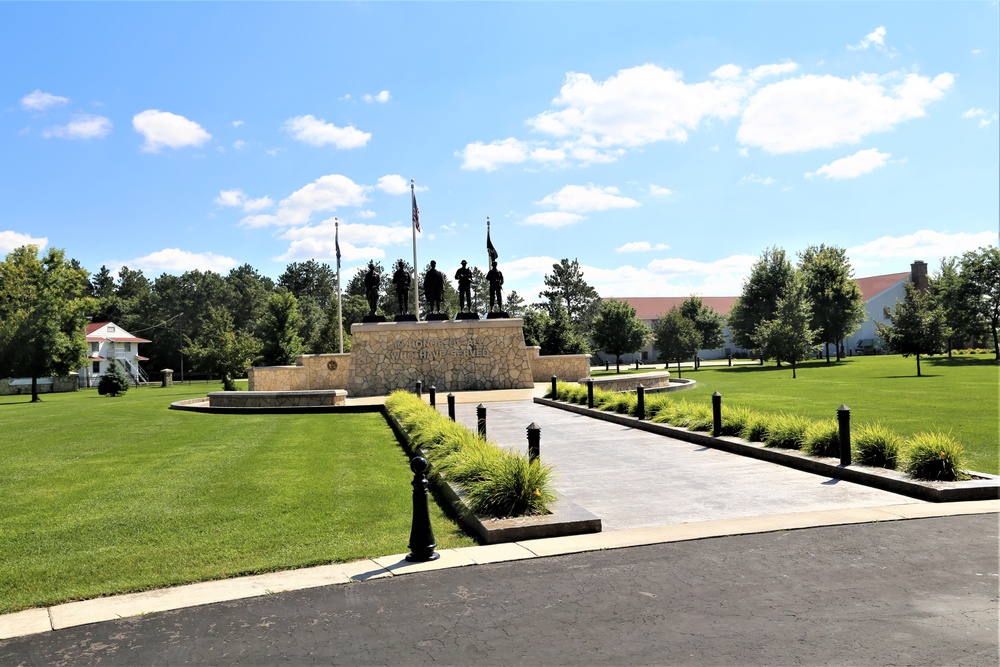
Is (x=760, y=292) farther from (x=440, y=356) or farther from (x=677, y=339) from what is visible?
(x=440, y=356)

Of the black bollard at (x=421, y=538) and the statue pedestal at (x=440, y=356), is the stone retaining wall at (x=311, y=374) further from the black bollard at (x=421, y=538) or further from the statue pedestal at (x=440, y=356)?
the black bollard at (x=421, y=538)

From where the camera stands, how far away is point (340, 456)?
12.3 m

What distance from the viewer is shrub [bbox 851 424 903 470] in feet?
30.6

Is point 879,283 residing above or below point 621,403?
above

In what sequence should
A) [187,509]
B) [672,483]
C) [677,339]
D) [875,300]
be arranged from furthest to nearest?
1. [875,300]
2. [677,339]
3. [672,483]
4. [187,509]

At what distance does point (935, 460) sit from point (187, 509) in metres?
9.20

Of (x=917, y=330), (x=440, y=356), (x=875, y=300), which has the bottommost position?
(x=440, y=356)

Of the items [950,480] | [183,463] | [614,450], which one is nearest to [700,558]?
[950,480]

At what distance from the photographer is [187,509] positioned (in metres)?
8.21

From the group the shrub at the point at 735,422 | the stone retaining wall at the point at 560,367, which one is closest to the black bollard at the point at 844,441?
the shrub at the point at 735,422

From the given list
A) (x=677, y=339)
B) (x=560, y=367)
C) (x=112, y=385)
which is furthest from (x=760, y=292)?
(x=112, y=385)

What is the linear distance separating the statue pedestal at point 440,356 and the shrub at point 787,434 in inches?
732

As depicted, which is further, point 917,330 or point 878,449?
point 917,330

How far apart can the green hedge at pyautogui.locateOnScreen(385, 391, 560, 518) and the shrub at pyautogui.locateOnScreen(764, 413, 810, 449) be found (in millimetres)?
4762
